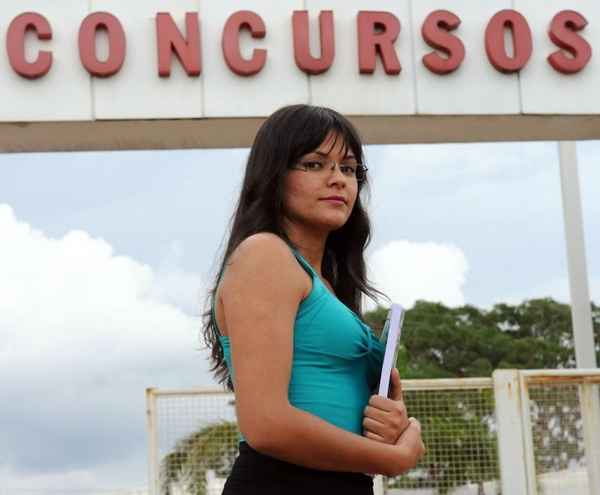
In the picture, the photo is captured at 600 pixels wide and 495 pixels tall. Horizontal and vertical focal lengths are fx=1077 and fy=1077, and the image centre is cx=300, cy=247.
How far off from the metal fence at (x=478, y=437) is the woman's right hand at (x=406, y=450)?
482 centimetres

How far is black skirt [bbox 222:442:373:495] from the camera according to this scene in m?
1.90

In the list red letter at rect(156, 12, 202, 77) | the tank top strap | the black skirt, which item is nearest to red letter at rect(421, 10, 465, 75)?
red letter at rect(156, 12, 202, 77)

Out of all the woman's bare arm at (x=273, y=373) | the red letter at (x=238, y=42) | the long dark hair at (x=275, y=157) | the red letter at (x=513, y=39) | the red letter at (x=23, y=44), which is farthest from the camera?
the red letter at (x=513, y=39)

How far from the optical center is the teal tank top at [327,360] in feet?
6.24

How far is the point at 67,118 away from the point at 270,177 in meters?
5.55

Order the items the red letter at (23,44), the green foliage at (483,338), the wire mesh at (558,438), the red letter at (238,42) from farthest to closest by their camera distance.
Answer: the green foliage at (483,338) < the red letter at (238,42) < the red letter at (23,44) < the wire mesh at (558,438)

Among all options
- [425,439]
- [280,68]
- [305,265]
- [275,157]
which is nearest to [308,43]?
[280,68]

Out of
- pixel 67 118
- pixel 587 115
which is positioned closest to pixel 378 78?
pixel 587 115

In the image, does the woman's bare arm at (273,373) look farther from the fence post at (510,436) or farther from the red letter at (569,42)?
the red letter at (569,42)

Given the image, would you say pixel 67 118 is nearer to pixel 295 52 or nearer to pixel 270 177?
pixel 295 52

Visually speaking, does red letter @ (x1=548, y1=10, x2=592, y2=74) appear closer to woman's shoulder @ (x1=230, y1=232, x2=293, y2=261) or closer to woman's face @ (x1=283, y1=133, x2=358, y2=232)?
woman's face @ (x1=283, y1=133, x2=358, y2=232)

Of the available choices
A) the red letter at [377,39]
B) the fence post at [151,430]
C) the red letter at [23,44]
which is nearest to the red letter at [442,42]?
the red letter at [377,39]

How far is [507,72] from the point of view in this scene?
7.79 metres

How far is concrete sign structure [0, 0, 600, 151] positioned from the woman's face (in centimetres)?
543
